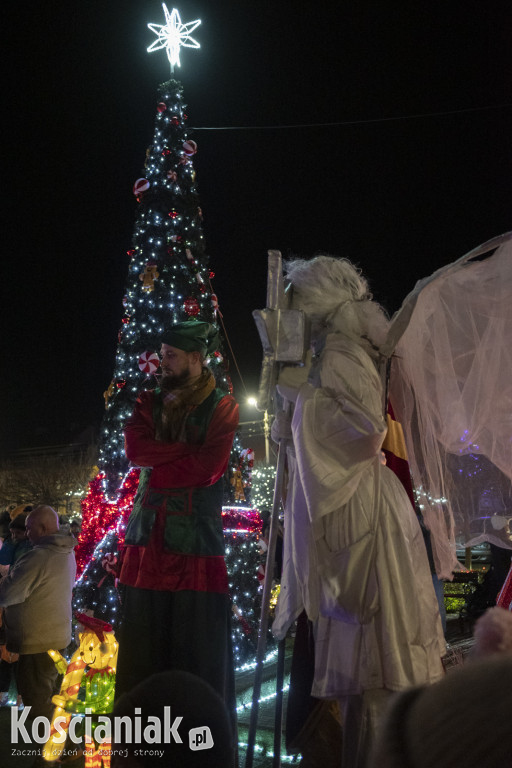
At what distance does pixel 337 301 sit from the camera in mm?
3043

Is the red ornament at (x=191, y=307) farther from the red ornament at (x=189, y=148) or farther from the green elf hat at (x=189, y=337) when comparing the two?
the green elf hat at (x=189, y=337)

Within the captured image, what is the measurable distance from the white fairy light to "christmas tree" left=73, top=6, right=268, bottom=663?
0.41 metres

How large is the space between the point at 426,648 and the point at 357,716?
39 cm

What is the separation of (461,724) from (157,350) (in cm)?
764

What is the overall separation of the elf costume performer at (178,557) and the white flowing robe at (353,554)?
1.23 ft

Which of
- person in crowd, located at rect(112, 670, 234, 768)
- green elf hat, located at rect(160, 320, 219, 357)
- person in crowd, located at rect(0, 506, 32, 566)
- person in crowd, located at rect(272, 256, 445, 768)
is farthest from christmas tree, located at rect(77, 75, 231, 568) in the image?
person in crowd, located at rect(112, 670, 234, 768)

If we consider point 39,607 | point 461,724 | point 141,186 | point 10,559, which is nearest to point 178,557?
point 39,607

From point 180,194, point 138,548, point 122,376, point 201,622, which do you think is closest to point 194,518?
point 138,548

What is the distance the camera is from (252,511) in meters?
8.50

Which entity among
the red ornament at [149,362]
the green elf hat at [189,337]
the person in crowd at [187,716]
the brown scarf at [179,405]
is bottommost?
the person in crowd at [187,716]

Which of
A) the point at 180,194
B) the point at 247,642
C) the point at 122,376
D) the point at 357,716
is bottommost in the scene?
the point at 247,642

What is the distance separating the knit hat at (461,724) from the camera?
0.61m

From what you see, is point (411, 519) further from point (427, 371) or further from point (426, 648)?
point (427, 371)

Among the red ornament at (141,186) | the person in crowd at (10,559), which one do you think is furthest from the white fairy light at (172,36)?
the person in crowd at (10,559)
